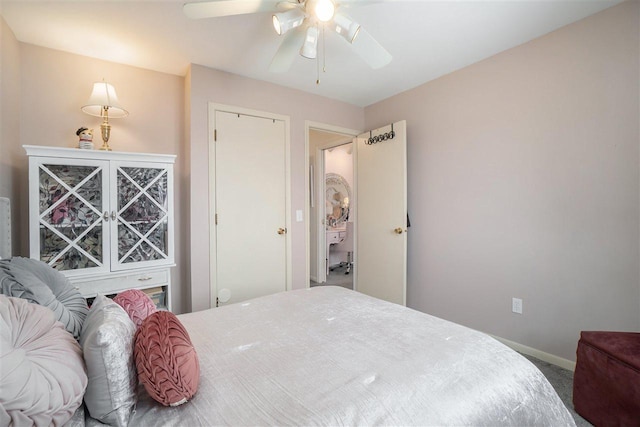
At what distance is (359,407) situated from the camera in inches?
32.2

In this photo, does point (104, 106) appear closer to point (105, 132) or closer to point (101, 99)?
point (101, 99)

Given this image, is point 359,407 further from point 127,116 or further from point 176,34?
point 127,116

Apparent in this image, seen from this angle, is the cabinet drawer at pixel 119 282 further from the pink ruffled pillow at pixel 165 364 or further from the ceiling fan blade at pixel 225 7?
the ceiling fan blade at pixel 225 7

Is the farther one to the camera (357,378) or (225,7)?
(225,7)

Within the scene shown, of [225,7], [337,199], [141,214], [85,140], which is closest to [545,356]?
[225,7]

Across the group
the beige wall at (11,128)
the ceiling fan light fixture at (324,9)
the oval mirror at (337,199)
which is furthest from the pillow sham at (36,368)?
the oval mirror at (337,199)

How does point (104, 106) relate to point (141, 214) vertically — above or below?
above

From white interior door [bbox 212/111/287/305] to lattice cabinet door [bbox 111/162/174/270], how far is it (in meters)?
0.48

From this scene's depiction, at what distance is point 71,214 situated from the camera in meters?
2.02

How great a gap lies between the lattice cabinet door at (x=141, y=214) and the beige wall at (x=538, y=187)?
2441 millimetres

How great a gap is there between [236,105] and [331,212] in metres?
3.36

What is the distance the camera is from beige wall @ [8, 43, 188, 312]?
223 cm

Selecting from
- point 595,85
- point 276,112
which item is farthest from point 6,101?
point 595,85

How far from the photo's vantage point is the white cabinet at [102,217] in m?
1.93
